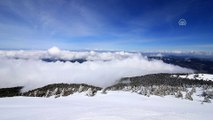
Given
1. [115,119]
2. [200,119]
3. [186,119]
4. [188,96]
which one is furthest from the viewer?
[188,96]

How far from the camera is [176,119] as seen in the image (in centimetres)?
1639

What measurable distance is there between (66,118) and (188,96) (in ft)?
176

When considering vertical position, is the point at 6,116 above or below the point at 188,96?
above

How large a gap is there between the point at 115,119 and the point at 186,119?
7362 millimetres

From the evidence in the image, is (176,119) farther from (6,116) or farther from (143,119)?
(6,116)

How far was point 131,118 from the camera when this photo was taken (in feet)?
54.0

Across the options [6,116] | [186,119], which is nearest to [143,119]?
[186,119]

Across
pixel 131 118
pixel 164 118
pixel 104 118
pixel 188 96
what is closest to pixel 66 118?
pixel 104 118

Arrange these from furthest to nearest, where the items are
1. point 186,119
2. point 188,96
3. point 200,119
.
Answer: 1. point 188,96
2. point 200,119
3. point 186,119

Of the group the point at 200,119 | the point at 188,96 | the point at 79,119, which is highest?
the point at 79,119

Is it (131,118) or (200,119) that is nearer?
(131,118)

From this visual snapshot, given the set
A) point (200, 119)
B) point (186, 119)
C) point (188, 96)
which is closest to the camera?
point (186, 119)

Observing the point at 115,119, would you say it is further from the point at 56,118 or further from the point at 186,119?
the point at 186,119

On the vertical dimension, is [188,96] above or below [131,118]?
below
